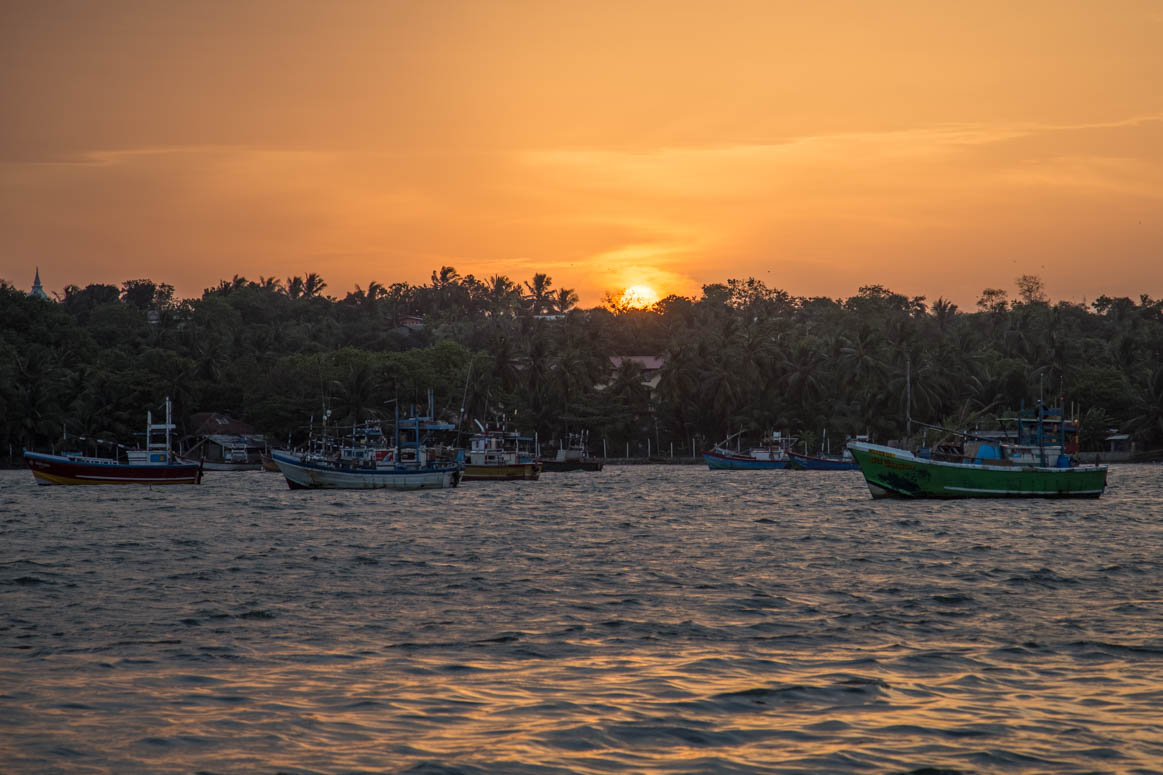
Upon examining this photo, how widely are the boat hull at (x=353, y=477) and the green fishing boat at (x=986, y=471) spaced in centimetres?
2579

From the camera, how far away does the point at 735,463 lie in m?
113

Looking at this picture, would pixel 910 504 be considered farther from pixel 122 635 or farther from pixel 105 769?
pixel 105 769

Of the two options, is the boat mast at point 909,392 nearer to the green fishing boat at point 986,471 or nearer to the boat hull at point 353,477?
the green fishing boat at point 986,471

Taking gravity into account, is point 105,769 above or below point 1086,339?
below

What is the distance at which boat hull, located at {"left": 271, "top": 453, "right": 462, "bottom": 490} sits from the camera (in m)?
69.6

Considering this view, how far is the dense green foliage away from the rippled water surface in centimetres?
7827

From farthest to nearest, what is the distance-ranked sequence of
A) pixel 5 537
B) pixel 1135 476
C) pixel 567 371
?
pixel 567 371 → pixel 1135 476 → pixel 5 537

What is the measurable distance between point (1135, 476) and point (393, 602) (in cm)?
7709

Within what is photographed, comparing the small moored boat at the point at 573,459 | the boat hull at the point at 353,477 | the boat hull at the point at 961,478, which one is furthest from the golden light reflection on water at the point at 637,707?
the small moored boat at the point at 573,459

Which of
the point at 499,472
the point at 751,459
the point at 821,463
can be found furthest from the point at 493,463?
the point at 821,463

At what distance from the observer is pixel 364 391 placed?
11594 centimetres

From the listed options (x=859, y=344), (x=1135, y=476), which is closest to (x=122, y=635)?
→ (x=1135, y=476)

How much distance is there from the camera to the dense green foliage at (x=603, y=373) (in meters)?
115

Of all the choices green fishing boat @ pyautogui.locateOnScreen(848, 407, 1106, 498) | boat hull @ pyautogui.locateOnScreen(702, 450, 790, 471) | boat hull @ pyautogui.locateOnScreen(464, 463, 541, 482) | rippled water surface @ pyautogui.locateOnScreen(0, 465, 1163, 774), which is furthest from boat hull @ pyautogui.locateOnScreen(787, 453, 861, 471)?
rippled water surface @ pyautogui.locateOnScreen(0, 465, 1163, 774)
